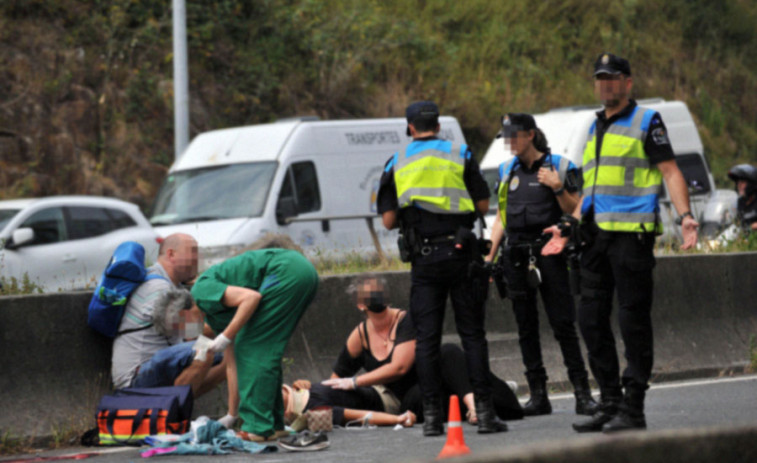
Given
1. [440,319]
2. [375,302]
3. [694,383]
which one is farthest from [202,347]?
[694,383]

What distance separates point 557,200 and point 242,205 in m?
8.54

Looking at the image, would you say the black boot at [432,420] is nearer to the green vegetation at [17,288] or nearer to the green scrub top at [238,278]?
the green scrub top at [238,278]

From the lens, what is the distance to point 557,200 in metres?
7.68

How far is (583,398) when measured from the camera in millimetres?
7703

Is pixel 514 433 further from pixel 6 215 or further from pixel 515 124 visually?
pixel 6 215

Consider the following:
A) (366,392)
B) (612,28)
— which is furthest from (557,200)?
(612,28)

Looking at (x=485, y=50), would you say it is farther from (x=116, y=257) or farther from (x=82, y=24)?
(x=116, y=257)

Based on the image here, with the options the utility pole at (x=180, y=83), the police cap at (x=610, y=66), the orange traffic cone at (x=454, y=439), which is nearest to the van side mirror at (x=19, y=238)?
the utility pole at (x=180, y=83)

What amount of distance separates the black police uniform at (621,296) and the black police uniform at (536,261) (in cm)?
91

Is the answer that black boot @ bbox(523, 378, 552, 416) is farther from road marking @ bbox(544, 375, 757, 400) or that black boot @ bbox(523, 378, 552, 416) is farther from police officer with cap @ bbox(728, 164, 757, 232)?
police officer with cap @ bbox(728, 164, 757, 232)

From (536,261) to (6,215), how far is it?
947 centimetres

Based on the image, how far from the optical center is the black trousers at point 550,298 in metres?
7.75

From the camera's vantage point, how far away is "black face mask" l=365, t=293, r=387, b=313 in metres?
7.94

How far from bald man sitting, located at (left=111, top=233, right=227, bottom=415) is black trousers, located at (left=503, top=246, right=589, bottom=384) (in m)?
1.89
